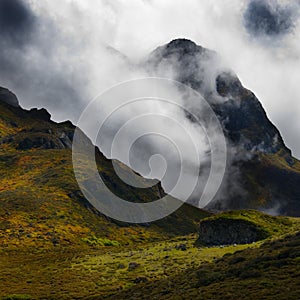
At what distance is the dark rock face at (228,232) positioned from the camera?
A: 96.4 m

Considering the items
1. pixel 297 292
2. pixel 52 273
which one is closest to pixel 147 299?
pixel 297 292

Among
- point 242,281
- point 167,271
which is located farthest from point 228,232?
point 242,281

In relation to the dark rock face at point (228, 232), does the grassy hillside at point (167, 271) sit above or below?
below

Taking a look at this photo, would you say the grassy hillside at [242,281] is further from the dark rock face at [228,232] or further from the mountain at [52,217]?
the mountain at [52,217]

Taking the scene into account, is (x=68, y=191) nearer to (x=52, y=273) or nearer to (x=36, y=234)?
(x=36, y=234)

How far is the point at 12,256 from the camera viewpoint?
103688 millimetres

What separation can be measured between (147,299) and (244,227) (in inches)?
2175

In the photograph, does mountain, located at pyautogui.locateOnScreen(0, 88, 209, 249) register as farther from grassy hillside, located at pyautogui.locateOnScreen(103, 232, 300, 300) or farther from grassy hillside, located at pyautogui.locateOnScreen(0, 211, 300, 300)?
grassy hillside, located at pyautogui.locateOnScreen(103, 232, 300, 300)

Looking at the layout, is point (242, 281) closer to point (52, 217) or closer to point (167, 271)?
point (167, 271)

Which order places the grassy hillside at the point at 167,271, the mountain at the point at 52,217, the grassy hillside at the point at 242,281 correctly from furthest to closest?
the mountain at the point at 52,217
the grassy hillside at the point at 167,271
the grassy hillside at the point at 242,281

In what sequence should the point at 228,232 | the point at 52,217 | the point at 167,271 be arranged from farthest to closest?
the point at 52,217, the point at 228,232, the point at 167,271

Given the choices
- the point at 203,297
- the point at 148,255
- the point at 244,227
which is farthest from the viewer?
the point at 244,227

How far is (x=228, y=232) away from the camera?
10075cm

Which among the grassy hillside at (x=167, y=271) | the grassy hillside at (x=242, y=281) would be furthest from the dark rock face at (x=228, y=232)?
the grassy hillside at (x=242, y=281)
